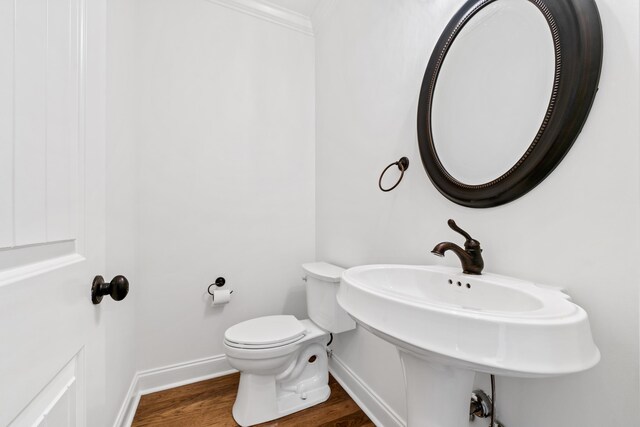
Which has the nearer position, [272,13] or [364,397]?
[364,397]

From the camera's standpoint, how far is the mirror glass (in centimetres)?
76

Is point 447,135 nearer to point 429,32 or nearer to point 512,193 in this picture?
point 512,193

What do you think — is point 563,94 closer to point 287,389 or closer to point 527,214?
point 527,214

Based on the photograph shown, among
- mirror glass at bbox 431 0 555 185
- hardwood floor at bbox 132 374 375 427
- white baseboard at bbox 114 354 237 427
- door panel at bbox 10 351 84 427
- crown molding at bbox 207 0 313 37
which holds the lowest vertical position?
hardwood floor at bbox 132 374 375 427

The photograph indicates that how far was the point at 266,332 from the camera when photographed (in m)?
1.39

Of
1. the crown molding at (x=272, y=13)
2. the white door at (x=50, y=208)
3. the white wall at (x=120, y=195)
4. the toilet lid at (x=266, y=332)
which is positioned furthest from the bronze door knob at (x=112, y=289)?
the crown molding at (x=272, y=13)

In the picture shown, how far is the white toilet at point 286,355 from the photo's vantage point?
1.30m

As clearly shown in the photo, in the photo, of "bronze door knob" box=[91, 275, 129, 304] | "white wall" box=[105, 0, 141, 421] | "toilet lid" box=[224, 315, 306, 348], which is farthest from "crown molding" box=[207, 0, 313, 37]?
"toilet lid" box=[224, 315, 306, 348]

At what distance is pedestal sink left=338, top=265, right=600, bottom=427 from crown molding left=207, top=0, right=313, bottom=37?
78.2 inches

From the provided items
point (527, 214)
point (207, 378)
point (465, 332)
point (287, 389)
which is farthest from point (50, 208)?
point (207, 378)

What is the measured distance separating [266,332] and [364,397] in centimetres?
65

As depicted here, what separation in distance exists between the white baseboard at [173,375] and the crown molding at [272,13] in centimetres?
239

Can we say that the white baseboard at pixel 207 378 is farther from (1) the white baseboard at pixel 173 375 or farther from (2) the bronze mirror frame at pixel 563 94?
(2) the bronze mirror frame at pixel 563 94

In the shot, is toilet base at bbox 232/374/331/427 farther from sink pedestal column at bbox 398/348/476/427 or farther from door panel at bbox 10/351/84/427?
door panel at bbox 10/351/84/427
